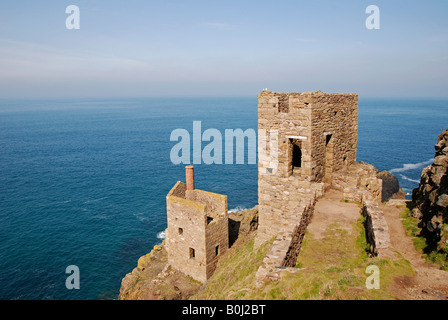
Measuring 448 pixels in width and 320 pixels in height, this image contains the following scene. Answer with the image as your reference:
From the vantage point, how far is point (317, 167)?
18703 millimetres

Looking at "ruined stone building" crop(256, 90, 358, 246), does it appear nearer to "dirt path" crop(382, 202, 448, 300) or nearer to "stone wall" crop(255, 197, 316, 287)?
"stone wall" crop(255, 197, 316, 287)

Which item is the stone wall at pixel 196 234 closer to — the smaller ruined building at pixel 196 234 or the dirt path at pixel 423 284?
the smaller ruined building at pixel 196 234

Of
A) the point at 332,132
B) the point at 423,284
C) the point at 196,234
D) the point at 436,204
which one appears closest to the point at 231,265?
the point at 196,234

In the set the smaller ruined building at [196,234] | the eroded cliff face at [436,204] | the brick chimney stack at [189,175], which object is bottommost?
A: the smaller ruined building at [196,234]

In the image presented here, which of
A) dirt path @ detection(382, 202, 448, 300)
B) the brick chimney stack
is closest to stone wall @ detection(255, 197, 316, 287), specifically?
dirt path @ detection(382, 202, 448, 300)

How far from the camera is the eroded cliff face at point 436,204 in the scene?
12336mm

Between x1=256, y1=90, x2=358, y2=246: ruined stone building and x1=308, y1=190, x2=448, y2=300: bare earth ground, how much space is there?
1098 millimetres

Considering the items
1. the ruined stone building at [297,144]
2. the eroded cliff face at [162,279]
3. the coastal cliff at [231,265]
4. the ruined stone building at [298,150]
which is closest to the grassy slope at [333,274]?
the coastal cliff at [231,265]

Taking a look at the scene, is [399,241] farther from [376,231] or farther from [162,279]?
[162,279]

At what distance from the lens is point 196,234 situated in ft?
94.1

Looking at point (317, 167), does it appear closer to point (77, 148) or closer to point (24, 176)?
point (24, 176)

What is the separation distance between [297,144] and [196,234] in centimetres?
1372

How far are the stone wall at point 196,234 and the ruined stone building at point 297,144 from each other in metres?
9.30

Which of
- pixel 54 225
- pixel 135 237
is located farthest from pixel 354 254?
pixel 54 225
